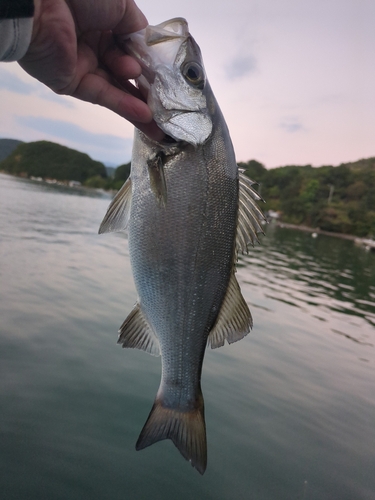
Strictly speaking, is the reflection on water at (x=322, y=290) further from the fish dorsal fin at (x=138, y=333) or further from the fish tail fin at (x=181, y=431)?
the fish dorsal fin at (x=138, y=333)

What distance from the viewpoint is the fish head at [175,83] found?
2.04 m

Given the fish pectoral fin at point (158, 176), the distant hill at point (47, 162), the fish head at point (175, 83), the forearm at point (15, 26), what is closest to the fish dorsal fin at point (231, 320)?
the fish pectoral fin at point (158, 176)

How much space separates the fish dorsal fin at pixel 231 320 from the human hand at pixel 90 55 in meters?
1.04

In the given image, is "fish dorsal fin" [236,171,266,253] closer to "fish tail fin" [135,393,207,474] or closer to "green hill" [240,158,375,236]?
"fish tail fin" [135,393,207,474]

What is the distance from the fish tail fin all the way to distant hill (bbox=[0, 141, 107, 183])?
339 ft

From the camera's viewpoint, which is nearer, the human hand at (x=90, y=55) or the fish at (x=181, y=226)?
the human hand at (x=90, y=55)

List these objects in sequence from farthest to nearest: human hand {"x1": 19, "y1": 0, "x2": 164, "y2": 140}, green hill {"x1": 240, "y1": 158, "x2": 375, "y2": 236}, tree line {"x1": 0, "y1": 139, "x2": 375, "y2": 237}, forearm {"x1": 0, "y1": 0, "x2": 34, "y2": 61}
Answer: tree line {"x1": 0, "y1": 139, "x2": 375, "y2": 237} → green hill {"x1": 240, "y1": 158, "x2": 375, "y2": 236} → human hand {"x1": 19, "y1": 0, "x2": 164, "y2": 140} → forearm {"x1": 0, "y1": 0, "x2": 34, "y2": 61}

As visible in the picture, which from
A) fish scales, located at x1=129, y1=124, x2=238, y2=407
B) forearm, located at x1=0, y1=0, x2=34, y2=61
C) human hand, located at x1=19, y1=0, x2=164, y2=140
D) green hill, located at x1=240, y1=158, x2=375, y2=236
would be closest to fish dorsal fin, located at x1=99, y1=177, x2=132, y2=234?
fish scales, located at x1=129, y1=124, x2=238, y2=407

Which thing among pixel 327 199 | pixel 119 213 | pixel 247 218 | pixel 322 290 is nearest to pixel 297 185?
pixel 327 199

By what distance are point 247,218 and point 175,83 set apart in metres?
0.90

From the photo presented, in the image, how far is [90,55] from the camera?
2.39m

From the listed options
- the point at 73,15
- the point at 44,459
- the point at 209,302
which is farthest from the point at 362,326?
the point at 73,15

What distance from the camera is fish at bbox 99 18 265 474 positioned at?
2057mm

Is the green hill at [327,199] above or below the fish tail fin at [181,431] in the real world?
above
